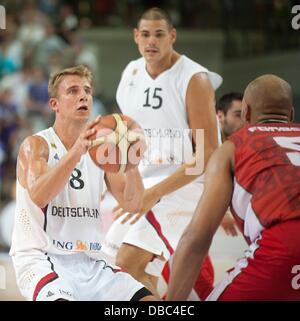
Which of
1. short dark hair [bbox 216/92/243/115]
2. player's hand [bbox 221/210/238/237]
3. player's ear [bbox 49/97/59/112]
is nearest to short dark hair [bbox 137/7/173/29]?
short dark hair [bbox 216/92/243/115]

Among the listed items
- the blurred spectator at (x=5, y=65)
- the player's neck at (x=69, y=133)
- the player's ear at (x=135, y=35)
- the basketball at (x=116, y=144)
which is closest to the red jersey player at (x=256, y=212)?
the basketball at (x=116, y=144)

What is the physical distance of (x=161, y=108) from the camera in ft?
12.9

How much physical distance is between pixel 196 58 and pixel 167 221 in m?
0.75

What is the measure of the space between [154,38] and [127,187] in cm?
68

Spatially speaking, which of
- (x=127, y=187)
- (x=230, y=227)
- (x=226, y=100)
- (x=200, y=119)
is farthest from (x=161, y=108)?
(x=230, y=227)

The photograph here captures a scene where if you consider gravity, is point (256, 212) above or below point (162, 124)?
below

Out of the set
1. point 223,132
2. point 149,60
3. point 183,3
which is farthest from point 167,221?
point 183,3

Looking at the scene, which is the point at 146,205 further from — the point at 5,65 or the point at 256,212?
the point at 5,65

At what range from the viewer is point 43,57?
4.29m

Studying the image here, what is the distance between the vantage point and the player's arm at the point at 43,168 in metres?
3.57

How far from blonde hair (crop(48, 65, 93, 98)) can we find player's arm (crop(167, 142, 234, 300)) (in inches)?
33.3

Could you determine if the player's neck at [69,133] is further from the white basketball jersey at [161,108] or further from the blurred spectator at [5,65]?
the blurred spectator at [5,65]

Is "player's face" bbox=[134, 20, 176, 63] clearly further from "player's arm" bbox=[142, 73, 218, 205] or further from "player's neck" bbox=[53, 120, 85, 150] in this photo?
"player's neck" bbox=[53, 120, 85, 150]
